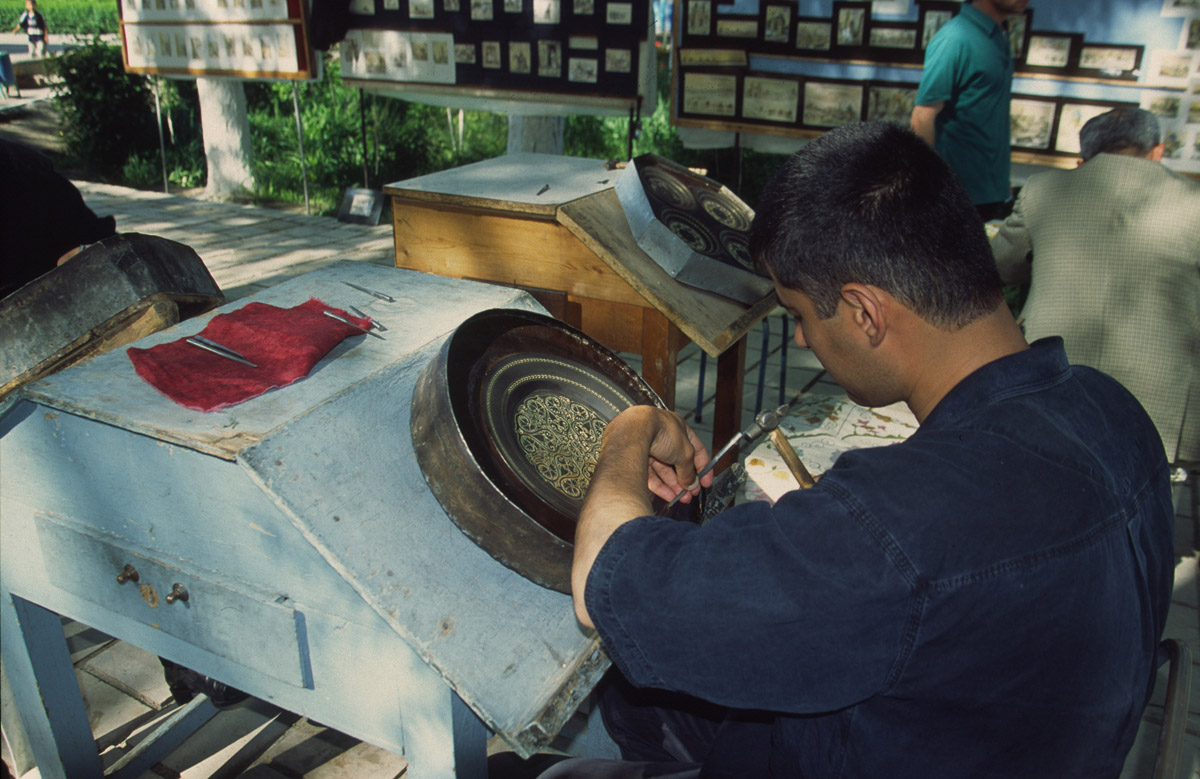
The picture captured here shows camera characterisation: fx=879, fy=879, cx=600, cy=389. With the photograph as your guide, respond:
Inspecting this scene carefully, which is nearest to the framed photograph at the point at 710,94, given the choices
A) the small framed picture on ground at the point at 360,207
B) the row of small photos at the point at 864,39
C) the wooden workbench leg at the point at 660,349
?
the row of small photos at the point at 864,39

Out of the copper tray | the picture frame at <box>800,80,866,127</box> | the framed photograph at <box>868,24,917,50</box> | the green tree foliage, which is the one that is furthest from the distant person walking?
the copper tray

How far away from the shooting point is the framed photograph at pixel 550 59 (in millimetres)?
5664

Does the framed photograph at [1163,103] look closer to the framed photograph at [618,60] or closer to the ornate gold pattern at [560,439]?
the framed photograph at [618,60]

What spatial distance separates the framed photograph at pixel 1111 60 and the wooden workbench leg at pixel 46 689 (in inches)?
213

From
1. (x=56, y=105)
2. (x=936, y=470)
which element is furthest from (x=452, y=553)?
(x=56, y=105)

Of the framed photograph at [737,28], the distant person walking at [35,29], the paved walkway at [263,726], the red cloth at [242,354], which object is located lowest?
the paved walkway at [263,726]

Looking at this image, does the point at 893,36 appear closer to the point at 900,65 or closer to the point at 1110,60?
the point at 900,65

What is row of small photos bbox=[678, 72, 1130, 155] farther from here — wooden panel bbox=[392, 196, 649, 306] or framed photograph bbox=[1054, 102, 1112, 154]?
wooden panel bbox=[392, 196, 649, 306]

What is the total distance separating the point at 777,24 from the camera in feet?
18.6

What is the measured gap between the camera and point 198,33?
7133mm

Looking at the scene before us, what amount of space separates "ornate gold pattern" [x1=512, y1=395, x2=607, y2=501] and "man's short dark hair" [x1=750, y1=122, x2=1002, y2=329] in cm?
52

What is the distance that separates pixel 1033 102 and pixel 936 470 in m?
4.92

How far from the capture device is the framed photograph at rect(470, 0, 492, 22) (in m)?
5.83

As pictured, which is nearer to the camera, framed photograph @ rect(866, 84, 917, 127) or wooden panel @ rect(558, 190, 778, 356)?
wooden panel @ rect(558, 190, 778, 356)
